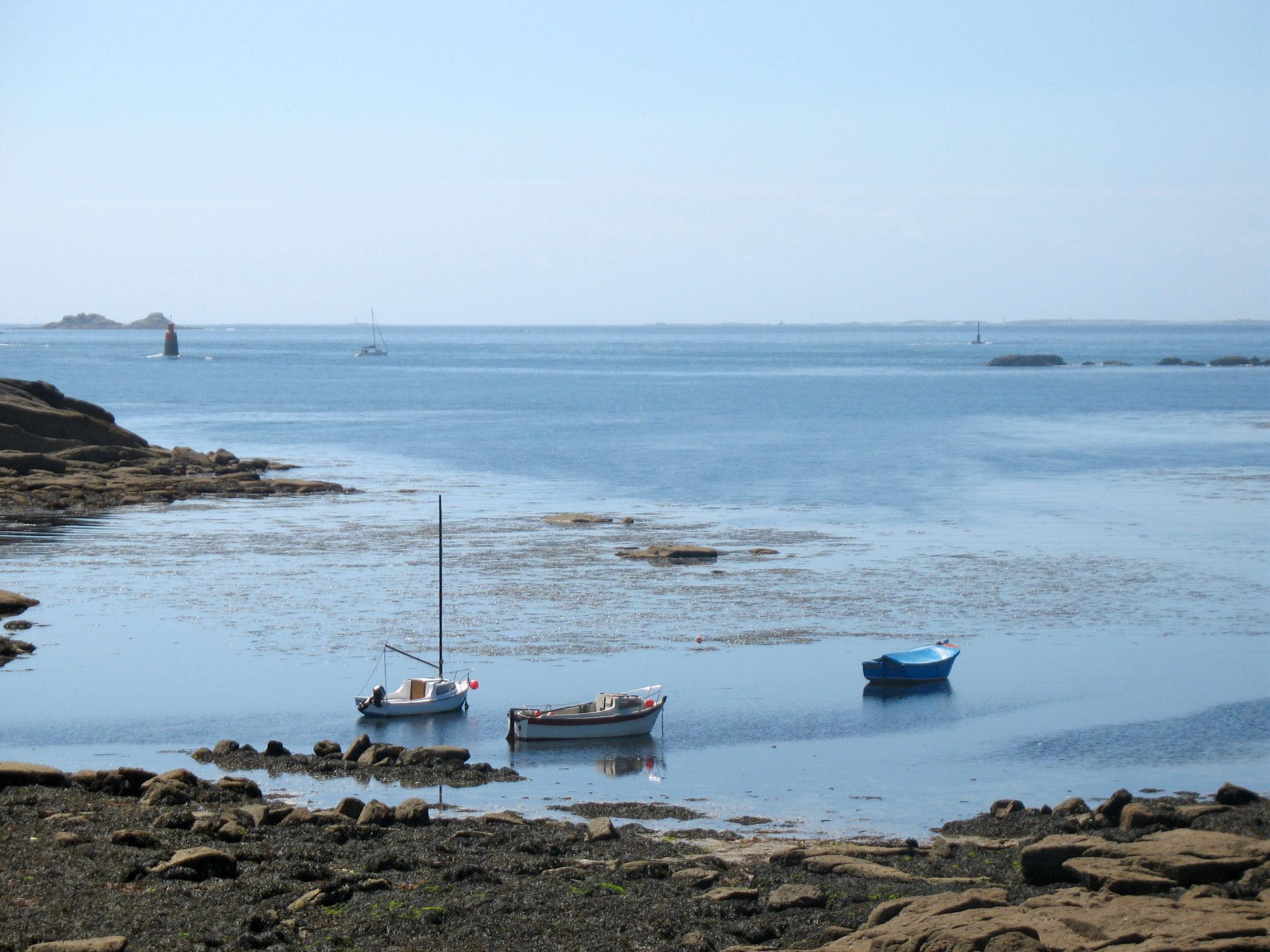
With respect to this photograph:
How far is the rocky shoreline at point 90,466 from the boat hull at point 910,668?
44819mm

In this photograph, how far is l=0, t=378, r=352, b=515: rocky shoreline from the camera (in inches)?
2793

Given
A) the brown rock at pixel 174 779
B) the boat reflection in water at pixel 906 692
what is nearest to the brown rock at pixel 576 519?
the boat reflection in water at pixel 906 692

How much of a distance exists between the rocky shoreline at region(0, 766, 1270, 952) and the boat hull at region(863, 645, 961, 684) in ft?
35.7

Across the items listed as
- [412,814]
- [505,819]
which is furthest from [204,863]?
[505,819]

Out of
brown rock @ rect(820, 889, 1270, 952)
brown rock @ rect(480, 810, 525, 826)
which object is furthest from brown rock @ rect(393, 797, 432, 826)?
brown rock @ rect(820, 889, 1270, 952)

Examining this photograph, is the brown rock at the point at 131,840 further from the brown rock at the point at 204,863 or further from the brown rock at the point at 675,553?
the brown rock at the point at 675,553

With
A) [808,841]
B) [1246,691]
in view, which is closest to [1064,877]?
[808,841]

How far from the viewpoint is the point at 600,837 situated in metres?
25.3

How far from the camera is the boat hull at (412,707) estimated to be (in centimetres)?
3581

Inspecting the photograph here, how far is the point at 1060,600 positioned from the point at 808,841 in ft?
81.9

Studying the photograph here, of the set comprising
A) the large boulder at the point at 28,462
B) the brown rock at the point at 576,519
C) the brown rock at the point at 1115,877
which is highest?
the large boulder at the point at 28,462

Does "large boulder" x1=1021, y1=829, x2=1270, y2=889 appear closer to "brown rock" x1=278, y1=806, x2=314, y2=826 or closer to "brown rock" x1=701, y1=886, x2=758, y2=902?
"brown rock" x1=701, y1=886, x2=758, y2=902

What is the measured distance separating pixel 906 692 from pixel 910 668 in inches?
26.6

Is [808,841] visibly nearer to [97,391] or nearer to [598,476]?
[598,476]
